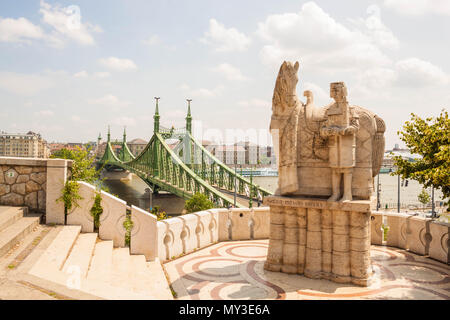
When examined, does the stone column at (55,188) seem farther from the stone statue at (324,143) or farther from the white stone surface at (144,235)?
the stone statue at (324,143)

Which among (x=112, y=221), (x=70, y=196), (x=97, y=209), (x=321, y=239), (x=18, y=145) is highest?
(x=18, y=145)

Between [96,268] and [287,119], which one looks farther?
[287,119]

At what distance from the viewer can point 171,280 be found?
560cm

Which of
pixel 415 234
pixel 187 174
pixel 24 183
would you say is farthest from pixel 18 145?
pixel 415 234

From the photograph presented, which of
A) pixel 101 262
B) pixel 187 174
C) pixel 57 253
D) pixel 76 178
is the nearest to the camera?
pixel 57 253

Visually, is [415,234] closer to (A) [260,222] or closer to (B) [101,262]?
(A) [260,222]

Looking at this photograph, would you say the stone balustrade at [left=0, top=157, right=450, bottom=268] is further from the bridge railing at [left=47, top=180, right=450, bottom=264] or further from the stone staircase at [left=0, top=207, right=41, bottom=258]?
the stone staircase at [left=0, top=207, right=41, bottom=258]

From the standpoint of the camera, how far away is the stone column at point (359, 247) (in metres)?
5.46

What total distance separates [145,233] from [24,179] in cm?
250

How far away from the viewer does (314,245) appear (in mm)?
5801

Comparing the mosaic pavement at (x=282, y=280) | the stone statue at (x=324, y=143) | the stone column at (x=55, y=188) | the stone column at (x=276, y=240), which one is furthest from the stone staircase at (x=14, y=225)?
the stone statue at (x=324, y=143)

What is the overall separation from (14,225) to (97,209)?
53.8 inches

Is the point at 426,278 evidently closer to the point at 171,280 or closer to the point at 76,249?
the point at 171,280

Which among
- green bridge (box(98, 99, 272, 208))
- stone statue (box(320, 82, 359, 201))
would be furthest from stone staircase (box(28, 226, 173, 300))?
green bridge (box(98, 99, 272, 208))
